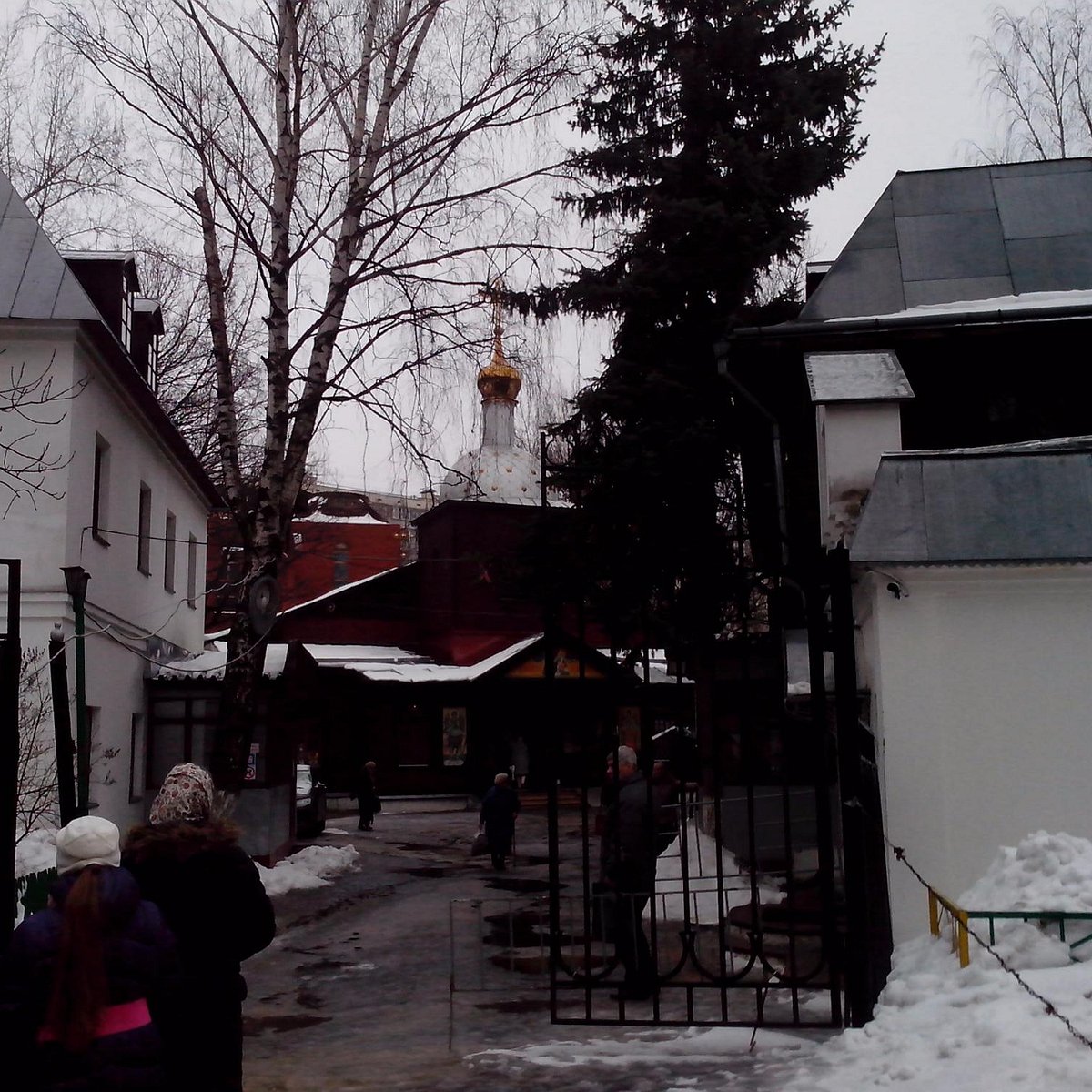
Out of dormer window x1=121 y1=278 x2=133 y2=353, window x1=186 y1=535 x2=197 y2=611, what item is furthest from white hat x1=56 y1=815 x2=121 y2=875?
window x1=186 y1=535 x2=197 y2=611

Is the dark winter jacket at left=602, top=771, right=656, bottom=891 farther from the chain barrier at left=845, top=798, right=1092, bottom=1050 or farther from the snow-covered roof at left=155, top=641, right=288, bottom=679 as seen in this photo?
the snow-covered roof at left=155, top=641, right=288, bottom=679

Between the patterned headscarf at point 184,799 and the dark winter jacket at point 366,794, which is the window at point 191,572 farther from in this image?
the patterned headscarf at point 184,799

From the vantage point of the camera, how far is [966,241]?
542 inches

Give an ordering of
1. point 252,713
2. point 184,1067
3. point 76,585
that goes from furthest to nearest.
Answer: point 252,713 < point 76,585 < point 184,1067

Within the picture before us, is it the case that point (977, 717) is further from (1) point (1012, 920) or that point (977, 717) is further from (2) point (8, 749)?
(2) point (8, 749)

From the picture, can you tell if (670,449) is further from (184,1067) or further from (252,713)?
(184,1067)

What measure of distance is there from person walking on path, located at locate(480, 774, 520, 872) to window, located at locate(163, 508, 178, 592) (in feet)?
21.1

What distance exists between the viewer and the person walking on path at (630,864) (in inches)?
298

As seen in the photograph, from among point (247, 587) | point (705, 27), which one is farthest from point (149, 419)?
point (705, 27)

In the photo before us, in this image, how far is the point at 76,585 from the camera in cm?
959

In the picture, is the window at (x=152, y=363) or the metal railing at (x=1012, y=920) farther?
the window at (x=152, y=363)

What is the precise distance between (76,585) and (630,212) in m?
10.6

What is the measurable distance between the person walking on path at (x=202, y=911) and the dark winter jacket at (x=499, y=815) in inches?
550

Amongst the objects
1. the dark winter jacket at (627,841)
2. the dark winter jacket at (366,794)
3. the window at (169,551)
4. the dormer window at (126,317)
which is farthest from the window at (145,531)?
the dark winter jacket at (627,841)
